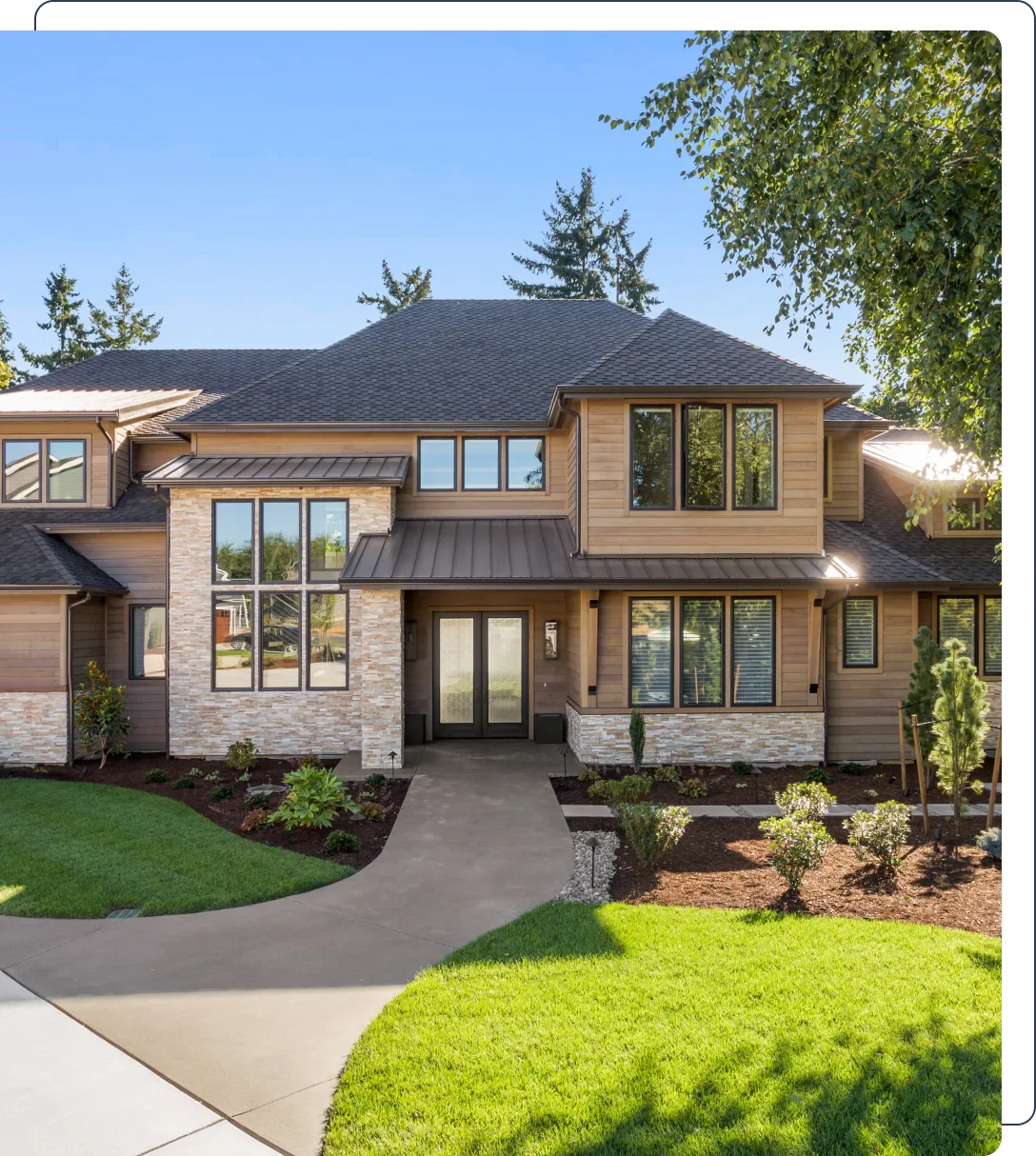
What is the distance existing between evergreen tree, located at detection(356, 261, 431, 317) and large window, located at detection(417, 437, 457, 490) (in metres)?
24.6

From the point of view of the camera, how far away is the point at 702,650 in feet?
39.9

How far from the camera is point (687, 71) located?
7316mm

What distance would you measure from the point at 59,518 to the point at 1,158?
539 inches

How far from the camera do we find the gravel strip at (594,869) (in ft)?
22.3

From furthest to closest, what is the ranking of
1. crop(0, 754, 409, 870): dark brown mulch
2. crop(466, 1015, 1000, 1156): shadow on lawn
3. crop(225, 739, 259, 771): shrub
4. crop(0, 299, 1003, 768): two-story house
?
crop(0, 299, 1003, 768): two-story house, crop(225, 739, 259, 771): shrub, crop(0, 754, 409, 870): dark brown mulch, crop(466, 1015, 1000, 1156): shadow on lawn

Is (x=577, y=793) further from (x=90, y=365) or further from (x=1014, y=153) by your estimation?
(x=90, y=365)

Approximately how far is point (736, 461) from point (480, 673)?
596 centimetres

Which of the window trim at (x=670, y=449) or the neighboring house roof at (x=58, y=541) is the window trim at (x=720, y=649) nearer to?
the window trim at (x=670, y=449)

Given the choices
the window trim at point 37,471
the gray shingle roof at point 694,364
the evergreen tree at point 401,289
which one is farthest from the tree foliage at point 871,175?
the evergreen tree at point 401,289

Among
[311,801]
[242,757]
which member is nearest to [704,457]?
[311,801]

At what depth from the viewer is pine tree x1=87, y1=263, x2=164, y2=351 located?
39.2 metres

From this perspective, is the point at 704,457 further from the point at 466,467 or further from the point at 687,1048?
the point at 687,1048

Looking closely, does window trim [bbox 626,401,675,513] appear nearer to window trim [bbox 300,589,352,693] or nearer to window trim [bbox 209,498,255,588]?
window trim [bbox 300,589,352,693]

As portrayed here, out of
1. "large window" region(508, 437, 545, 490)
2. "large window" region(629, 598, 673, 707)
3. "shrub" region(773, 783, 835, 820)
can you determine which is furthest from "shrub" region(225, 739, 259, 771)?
"shrub" region(773, 783, 835, 820)
